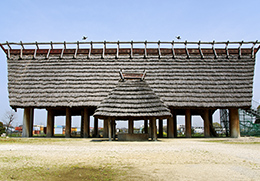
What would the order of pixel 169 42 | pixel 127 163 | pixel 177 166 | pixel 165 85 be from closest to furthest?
pixel 177 166
pixel 127 163
pixel 165 85
pixel 169 42

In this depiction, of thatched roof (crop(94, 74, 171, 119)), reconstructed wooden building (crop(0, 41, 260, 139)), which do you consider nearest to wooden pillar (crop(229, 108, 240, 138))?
reconstructed wooden building (crop(0, 41, 260, 139))

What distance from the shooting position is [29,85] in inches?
658

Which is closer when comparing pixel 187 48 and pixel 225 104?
pixel 225 104

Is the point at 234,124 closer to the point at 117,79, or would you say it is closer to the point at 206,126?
the point at 206,126

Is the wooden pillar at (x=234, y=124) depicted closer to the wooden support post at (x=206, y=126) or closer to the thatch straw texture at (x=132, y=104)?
the wooden support post at (x=206, y=126)

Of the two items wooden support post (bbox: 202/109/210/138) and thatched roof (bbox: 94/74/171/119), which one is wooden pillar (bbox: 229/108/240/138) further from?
thatched roof (bbox: 94/74/171/119)

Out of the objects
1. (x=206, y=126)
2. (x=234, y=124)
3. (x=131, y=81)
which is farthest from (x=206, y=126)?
(x=131, y=81)

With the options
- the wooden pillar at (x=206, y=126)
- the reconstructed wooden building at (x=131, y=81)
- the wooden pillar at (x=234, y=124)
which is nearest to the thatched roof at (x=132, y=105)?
the reconstructed wooden building at (x=131, y=81)

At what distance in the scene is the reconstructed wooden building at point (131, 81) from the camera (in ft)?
47.8

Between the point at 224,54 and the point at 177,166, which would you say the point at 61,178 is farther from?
the point at 224,54

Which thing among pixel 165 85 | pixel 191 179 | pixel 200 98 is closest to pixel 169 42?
pixel 165 85

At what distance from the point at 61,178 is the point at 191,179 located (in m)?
2.56

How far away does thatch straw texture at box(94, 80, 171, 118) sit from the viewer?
1289cm

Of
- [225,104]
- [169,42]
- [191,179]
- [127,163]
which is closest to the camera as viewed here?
[191,179]
